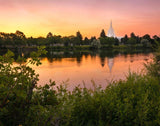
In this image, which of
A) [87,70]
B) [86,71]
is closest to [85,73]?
[86,71]

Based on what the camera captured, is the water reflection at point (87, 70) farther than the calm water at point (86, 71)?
Yes

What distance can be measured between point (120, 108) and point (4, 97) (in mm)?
3417

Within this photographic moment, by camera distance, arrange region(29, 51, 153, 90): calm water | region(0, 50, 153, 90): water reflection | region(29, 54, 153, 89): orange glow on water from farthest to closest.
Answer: region(0, 50, 153, 90): water reflection
region(29, 54, 153, 89): orange glow on water
region(29, 51, 153, 90): calm water

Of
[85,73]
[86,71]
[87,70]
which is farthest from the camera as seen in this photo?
[87,70]

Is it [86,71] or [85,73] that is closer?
[85,73]

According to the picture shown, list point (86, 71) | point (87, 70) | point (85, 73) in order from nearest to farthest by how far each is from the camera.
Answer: point (85, 73)
point (86, 71)
point (87, 70)

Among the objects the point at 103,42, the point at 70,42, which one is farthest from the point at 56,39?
the point at 103,42

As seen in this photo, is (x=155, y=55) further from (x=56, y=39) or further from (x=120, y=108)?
(x=56, y=39)

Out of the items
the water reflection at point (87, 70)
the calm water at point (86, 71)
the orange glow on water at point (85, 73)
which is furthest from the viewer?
the water reflection at point (87, 70)

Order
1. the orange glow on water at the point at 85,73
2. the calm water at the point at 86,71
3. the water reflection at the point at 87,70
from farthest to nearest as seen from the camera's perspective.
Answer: the water reflection at the point at 87,70, the orange glow on water at the point at 85,73, the calm water at the point at 86,71

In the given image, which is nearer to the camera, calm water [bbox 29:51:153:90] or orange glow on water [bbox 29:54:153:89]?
calm water [bbox 29:51:153:90]

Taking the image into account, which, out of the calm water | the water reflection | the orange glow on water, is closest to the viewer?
the calm water

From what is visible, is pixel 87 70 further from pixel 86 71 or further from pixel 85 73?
pixel 85 73

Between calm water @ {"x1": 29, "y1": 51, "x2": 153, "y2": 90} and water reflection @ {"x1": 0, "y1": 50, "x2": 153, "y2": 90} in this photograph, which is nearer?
calm water @ {"x1": 29, "y1": 51, "x2": 153, "y2": 90}
